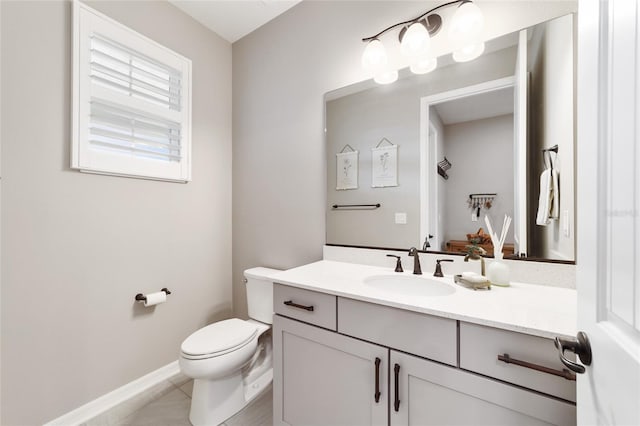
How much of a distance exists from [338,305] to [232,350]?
745 millimetres

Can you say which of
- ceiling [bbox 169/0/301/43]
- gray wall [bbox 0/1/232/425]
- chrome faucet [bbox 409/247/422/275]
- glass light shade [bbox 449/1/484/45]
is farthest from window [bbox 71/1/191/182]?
glass light shade [bbox 449/1/484/45]

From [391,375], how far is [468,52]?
1470 millimetres

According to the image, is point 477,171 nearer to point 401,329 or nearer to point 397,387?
point 401,329

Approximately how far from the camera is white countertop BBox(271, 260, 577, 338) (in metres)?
0.74

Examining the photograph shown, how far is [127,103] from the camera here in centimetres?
162

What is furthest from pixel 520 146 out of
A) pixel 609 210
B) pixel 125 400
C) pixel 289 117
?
pixel 125 400

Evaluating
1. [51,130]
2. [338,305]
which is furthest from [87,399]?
[338,305]

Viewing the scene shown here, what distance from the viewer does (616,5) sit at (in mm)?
438

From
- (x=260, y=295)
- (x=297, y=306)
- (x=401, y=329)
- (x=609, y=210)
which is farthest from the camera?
(x=260, y=295)

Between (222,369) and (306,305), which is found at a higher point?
(306,305)

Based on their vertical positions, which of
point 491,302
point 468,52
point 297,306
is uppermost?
point 468,52

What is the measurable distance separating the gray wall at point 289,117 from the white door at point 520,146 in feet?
1.30

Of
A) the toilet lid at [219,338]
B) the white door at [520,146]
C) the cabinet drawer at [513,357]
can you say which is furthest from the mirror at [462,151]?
the toilet lid at [219,338]

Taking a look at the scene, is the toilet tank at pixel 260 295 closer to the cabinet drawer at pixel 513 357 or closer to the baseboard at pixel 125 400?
the baseboard at pixel 125 400
